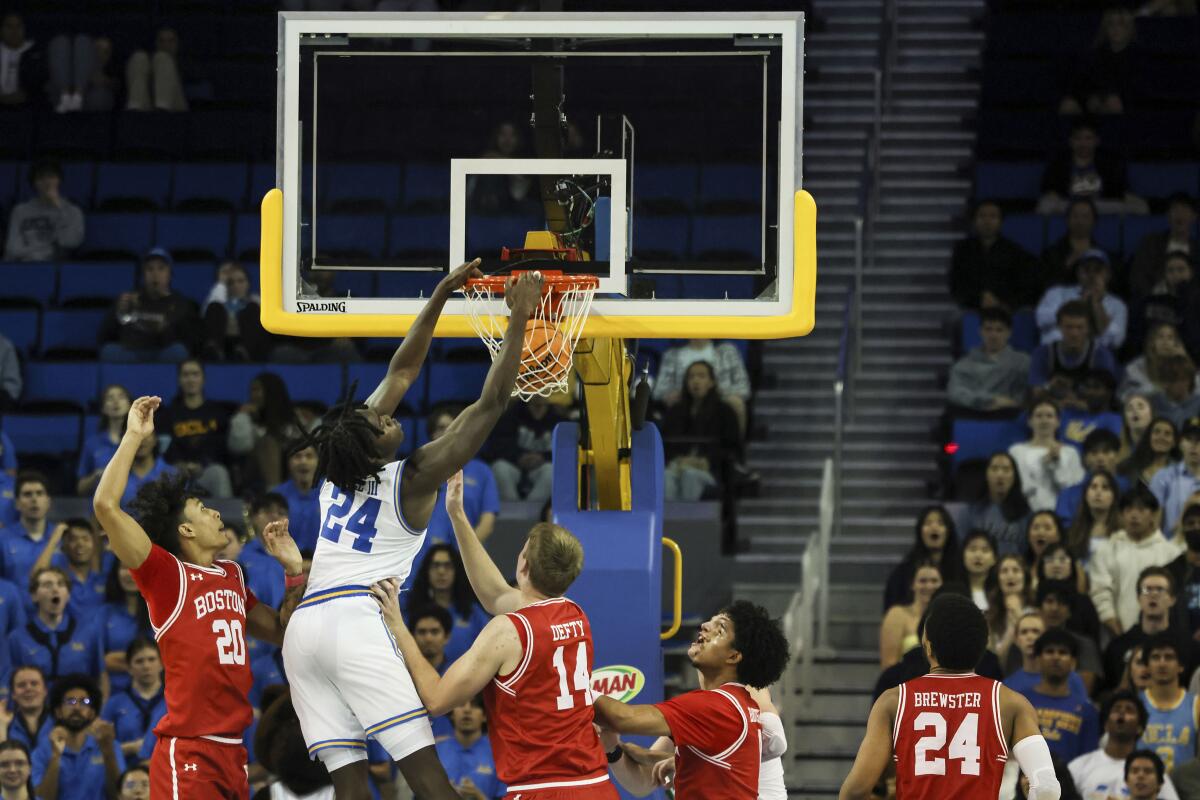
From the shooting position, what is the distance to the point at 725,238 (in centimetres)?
1055

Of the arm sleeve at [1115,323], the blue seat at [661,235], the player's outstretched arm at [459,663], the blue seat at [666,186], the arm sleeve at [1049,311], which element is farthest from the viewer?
the arm sleeve at [1049,311]

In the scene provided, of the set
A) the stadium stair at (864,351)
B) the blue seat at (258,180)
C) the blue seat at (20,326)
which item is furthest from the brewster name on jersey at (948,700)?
the blue seat at (258,180)

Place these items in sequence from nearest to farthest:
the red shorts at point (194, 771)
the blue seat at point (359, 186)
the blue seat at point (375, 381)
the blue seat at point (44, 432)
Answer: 1. the red shorts at point (194, 771)
2. the blue seat at point (359, 186)
3. the blue seat at point (375, 381)
4. the blue seat at point (44, 432)

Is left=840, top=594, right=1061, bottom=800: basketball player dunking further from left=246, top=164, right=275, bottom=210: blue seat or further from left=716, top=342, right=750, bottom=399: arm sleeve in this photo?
left=246, top=164, right=275, bottom=210: blue seat

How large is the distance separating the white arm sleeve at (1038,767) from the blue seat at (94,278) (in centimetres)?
1016

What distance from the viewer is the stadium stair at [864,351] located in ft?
41.3

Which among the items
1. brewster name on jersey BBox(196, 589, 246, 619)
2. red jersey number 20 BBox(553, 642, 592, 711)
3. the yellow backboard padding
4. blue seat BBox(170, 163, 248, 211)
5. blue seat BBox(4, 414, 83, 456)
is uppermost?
blue seat BBox(170, 163, 248, 211)

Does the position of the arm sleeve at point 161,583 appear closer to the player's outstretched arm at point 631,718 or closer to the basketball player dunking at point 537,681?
the basketball player dunking at point 537,681

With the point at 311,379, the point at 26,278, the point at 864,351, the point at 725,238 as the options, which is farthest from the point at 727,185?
the point at 26,278

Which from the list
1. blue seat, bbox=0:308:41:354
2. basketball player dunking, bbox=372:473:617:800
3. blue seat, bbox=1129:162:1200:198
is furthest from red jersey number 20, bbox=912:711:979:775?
blue seat, bbox=0:308:41:354

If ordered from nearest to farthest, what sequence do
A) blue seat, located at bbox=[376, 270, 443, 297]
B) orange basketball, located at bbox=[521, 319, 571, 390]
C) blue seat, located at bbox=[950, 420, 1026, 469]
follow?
orange basketball, located at bbox=[521, 319, 571, 390]
blue seat, located at bbox=[376, 270, 443, 297]
blue seat, located at bbox=[950, 420, 1026, 469]

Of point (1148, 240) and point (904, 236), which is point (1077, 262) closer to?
point (1148, 240)

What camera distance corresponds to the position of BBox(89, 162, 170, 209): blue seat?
16.6 m

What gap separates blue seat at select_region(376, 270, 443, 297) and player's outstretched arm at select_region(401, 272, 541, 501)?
1.11m
